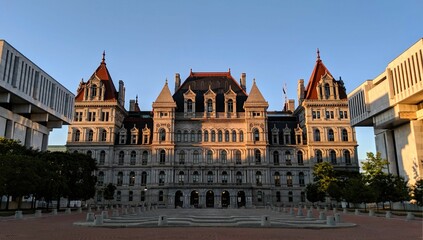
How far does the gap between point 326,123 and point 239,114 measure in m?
20.2

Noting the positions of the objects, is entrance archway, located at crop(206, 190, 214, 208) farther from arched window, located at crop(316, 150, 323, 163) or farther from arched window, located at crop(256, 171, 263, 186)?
arched window, located at crop(316, 150, 323, 163)

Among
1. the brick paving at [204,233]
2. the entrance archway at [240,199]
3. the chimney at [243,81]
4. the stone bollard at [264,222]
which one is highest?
the chimney at [243,81]

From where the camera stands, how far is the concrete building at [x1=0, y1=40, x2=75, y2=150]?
57000 mm

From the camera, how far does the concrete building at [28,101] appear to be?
57.0 metres

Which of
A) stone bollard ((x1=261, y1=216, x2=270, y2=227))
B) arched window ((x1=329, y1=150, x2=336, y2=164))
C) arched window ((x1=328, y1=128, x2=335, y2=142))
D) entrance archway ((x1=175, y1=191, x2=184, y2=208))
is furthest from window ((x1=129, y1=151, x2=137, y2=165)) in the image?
stone bollard ((x1=261, y1=216, x2=270, y2=227))

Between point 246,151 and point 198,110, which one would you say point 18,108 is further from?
point 246,151

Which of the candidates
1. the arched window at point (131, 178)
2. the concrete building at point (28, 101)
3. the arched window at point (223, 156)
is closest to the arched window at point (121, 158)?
the arched window at point (131, 178)

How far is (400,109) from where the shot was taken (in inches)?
2299

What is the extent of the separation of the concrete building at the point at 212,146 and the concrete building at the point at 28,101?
6.70 meters

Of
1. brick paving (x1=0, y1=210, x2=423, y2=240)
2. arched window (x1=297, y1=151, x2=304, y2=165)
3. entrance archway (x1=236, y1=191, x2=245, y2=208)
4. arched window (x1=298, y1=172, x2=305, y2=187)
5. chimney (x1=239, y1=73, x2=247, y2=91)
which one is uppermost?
chimney (x1=239, y1=73, x2=247, y2=91)

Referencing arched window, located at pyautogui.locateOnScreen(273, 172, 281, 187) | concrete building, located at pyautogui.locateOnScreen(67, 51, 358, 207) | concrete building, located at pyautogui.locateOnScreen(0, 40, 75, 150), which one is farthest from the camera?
arched window, located at pyautogui.locateOnScreen(273, 172, 281, 187)

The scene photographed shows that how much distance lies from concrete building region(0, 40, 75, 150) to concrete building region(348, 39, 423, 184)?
205ft

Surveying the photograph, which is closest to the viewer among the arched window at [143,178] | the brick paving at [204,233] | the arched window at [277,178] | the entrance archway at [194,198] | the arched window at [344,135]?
the brick paving at [204,233]

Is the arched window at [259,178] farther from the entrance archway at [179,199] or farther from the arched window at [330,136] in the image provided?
the arched window at [330,136]
